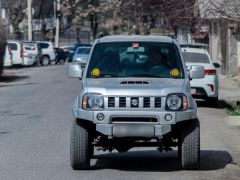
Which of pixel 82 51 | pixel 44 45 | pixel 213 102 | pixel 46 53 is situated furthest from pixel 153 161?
pixel 46 53

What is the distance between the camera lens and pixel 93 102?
424 inches

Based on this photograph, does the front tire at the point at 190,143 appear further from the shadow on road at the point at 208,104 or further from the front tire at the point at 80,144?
the shadow on road at the point at 208,104

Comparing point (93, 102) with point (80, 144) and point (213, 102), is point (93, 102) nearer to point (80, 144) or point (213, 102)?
point (80, 144)

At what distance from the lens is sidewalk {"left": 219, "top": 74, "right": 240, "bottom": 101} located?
26891 mm

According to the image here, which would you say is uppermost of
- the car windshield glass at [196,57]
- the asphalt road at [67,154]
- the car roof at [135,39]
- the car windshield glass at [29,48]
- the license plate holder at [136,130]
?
the car roof at [135,39]

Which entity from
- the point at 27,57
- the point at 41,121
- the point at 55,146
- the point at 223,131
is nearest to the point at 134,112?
the point at 55,146

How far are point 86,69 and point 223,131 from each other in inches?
246

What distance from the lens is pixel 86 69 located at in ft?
38.8

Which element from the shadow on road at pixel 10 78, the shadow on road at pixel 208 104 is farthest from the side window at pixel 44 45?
the shadow on road at pixel 208 104

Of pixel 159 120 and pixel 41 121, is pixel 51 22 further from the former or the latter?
pixel 159 120

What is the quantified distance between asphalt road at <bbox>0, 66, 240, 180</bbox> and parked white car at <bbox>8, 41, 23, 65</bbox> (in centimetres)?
2544

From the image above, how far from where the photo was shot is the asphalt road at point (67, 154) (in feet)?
36.6

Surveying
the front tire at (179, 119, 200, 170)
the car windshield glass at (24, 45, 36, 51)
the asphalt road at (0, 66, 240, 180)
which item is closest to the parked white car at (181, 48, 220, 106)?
the asphalt road at (0, 66, 240, 180)

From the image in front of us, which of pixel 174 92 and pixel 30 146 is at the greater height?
pixel 174 92
